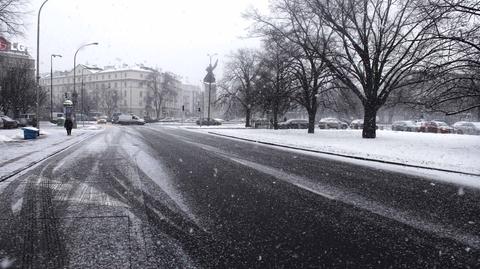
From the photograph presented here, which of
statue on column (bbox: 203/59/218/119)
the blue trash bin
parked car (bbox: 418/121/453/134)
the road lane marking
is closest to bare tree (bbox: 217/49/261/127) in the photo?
statue on column (bbox: 203/59/218/119)

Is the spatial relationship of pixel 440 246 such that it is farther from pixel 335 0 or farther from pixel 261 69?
pixel 261 69

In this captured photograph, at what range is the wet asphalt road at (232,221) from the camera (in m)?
4.10

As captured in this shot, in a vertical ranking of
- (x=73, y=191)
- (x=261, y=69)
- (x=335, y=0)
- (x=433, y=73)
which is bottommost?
(x=73, y=191)

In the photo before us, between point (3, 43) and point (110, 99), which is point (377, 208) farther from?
point (110, 99)

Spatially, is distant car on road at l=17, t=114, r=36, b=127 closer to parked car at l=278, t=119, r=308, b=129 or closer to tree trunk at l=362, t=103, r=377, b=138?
parked car at l=278, t=119, r=308, b=129

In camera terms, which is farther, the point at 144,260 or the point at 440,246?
the point at 440,246

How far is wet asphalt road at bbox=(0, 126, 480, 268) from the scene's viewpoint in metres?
4.10

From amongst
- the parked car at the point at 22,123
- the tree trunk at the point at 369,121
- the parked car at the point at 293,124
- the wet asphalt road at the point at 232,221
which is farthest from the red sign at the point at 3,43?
the parked car at the point at 293,124

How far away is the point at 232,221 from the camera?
5492 millimetres

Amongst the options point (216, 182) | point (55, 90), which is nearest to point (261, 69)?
point (216, 182)

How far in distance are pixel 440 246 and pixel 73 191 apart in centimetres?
Result: 662

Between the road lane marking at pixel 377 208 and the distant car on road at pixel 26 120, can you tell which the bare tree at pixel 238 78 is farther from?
the road lane marking at pixel 377 208

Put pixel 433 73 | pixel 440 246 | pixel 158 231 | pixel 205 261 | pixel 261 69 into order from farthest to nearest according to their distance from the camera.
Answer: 1. pixel 261 69
2. pixel 433 73
3. pixel 158 231
4. pixel 440 246
5. pixel 205 261

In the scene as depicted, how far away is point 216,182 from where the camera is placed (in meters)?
8.84
